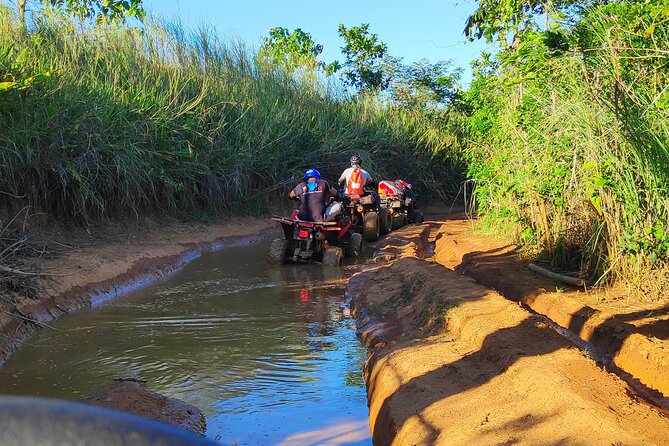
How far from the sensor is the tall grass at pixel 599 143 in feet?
22.7

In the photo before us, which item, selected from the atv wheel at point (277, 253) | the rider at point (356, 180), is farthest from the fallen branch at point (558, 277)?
the rider at point (356, 180)

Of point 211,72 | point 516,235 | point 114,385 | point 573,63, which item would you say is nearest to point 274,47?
point 211,72

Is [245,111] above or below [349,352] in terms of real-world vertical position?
above

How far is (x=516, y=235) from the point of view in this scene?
10969 millimetres

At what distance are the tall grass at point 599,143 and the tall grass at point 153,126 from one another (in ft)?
20.3

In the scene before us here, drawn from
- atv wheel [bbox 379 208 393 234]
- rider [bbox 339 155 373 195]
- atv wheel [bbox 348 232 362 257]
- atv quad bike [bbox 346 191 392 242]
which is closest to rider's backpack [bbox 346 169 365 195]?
rider [bbox 339 155 373 195]

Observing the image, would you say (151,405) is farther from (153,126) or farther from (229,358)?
(153,126)

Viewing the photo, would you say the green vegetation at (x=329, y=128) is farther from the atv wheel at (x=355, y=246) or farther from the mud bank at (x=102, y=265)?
the atv wheel at (x=355, y=246)

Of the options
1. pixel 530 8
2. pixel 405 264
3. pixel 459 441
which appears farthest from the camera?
pixel 530 8

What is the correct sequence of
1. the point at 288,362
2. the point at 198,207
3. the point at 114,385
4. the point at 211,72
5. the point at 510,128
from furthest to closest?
the point at 211,72 < the point at 198,207 < the point at 510,128 < the point at 288,362 < the point at 114,385

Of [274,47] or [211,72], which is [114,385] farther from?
[274,47]

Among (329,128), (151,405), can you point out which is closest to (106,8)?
(329,128)

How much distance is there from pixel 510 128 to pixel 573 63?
2.33 meters

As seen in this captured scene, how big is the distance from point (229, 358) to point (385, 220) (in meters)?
10.2
